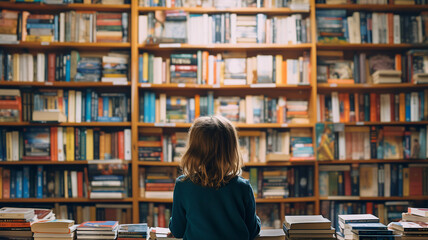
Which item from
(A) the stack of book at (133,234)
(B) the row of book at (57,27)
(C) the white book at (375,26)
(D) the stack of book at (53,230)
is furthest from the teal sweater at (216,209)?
(C) the white book at (375,26)

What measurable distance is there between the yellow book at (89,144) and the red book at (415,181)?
9.99ft

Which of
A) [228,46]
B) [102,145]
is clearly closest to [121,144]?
[102,145]

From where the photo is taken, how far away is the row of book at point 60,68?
11.5 feet

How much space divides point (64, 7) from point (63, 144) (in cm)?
131

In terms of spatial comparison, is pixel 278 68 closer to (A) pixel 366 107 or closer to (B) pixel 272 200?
(A) pixel 366 107

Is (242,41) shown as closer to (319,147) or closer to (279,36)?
(279,36)

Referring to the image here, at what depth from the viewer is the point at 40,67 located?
3539 mm

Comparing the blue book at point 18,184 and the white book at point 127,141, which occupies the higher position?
the white book at point 127,141

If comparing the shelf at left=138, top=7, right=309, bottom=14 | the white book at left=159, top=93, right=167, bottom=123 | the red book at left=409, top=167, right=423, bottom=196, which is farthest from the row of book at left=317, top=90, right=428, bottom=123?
the white book at left=159, top=93, right=167, bottom=123

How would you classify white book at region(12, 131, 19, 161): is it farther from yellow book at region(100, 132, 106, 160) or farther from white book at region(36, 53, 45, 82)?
yellow book at region(100, 132, 106, 160)

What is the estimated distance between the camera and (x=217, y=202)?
1.62 m

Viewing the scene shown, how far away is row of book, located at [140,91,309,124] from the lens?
11.7 ft

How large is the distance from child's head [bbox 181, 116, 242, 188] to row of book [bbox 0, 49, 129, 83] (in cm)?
210

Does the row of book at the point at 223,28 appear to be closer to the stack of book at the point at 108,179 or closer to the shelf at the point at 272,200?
the stack of book at the point at 108,179
